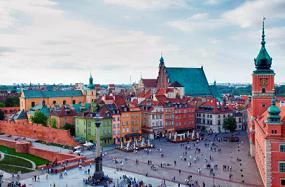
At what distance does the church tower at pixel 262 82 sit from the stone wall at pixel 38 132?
30.7 m

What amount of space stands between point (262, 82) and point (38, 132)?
43.8 m

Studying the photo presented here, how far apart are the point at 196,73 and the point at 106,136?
2112 inches

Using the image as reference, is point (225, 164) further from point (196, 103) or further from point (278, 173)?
point (196, 103)

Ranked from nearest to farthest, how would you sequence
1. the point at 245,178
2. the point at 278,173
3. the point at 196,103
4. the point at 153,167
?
1. the point at 278,173
2. the point at 245,178
3. the point at 153,167
4. the point at 196,103

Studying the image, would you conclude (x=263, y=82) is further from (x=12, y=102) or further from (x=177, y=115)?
(x=12, y=102)

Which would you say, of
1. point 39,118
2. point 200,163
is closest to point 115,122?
point 39,118

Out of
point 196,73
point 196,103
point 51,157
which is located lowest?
point 51,157

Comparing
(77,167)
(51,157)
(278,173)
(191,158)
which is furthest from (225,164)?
(51,157)

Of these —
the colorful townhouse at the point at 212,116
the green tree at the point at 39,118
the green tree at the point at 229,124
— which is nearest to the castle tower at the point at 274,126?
the green tree at the point at 229,124

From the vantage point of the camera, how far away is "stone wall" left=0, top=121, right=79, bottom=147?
210 feet

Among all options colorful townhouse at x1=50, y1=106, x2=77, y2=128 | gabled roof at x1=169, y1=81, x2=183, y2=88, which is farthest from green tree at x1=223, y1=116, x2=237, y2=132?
colorful townhouse at x1=50, y1=106, x2=77, y2=128

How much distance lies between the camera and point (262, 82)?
5497 centimetres

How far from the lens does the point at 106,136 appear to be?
65312mm

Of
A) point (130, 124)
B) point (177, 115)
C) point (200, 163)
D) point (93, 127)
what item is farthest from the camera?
point (177, 115)
